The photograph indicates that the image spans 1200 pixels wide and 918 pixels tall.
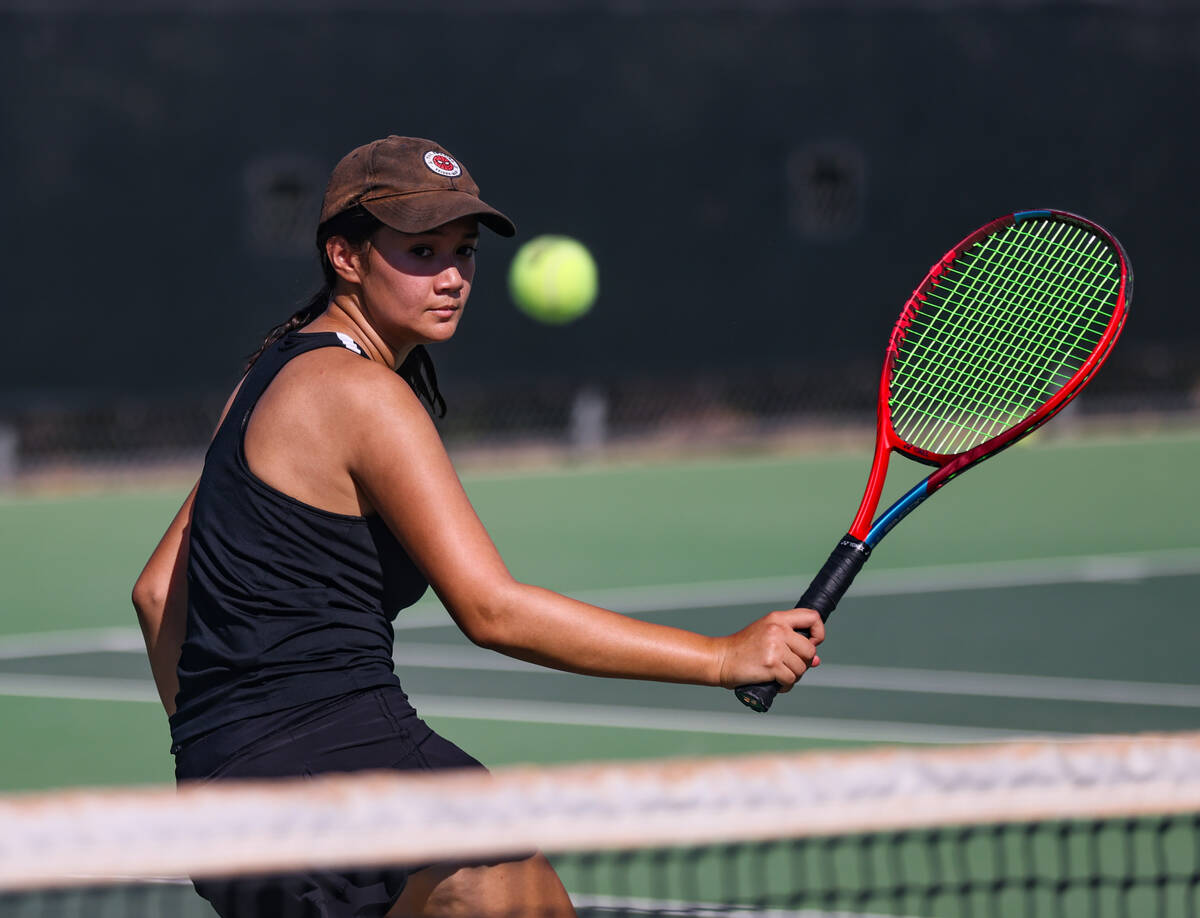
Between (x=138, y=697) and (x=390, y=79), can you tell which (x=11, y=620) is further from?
(x=390, y=79)

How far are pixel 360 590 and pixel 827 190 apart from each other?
11.6 metres

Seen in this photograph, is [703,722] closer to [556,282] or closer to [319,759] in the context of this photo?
[319,759]

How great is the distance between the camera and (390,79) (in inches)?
495

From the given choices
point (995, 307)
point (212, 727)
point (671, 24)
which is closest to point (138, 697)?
point (995, 307)

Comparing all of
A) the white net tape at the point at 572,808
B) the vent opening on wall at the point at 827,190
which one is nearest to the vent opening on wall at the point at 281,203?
the vent opening on wall at the point at 827,190

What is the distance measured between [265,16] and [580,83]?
2.18 metres

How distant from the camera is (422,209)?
8.21 ft

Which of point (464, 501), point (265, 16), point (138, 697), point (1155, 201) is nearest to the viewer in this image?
point (464, 501)

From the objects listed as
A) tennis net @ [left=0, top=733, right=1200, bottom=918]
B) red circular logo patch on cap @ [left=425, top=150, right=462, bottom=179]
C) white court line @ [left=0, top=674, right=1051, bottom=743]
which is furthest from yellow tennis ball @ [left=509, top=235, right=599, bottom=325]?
tennis net @ [left=0, top=733, right=1200, bottom=918]

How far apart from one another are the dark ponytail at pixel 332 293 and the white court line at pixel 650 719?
110 inches

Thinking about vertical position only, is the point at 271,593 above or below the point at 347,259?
below

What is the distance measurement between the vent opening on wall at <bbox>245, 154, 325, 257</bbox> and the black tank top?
1001 centimetres

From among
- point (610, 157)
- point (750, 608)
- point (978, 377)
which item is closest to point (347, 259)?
point (978, 377)

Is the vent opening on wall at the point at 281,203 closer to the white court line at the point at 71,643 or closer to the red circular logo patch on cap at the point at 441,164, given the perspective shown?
the white court line at the point at 71,643
